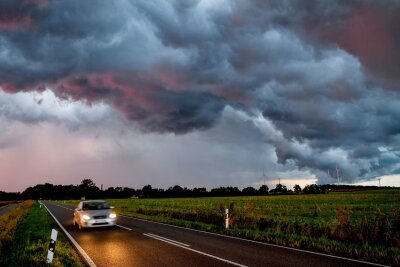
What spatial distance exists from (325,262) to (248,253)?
7.48 feet

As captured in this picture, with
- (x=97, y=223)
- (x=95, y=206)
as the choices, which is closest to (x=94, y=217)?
(x=97, y=223)

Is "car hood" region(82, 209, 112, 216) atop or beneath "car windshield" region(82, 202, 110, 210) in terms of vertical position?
beneath

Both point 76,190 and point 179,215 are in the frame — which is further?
point 76,190

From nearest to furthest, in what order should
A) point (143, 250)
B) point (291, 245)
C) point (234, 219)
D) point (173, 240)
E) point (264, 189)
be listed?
point (143, 250) → point (291, 245) → point (173, 240) → point (234, 219) → point (264, 189)

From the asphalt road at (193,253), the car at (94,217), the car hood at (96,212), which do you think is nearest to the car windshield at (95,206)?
the car at (94,217)

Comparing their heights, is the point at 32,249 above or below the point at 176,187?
below

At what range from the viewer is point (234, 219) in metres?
18.9

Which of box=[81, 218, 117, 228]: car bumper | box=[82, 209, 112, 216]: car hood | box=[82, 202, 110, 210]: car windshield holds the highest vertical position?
box=[82, 202, 110, 210]: car windshield

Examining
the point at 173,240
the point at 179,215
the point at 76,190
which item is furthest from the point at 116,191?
the point at 173,240

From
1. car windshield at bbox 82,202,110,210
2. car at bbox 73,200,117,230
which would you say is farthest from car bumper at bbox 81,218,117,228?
car windshield at bbox 82,202,110,210

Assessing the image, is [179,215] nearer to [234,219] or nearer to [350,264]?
[234,219]

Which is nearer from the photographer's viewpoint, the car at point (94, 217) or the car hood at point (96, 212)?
the car at point (94, 217)

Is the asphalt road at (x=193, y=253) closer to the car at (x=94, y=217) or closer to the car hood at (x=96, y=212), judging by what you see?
the car at (x=94, y=217)

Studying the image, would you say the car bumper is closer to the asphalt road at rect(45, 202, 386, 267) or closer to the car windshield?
the car windshield
